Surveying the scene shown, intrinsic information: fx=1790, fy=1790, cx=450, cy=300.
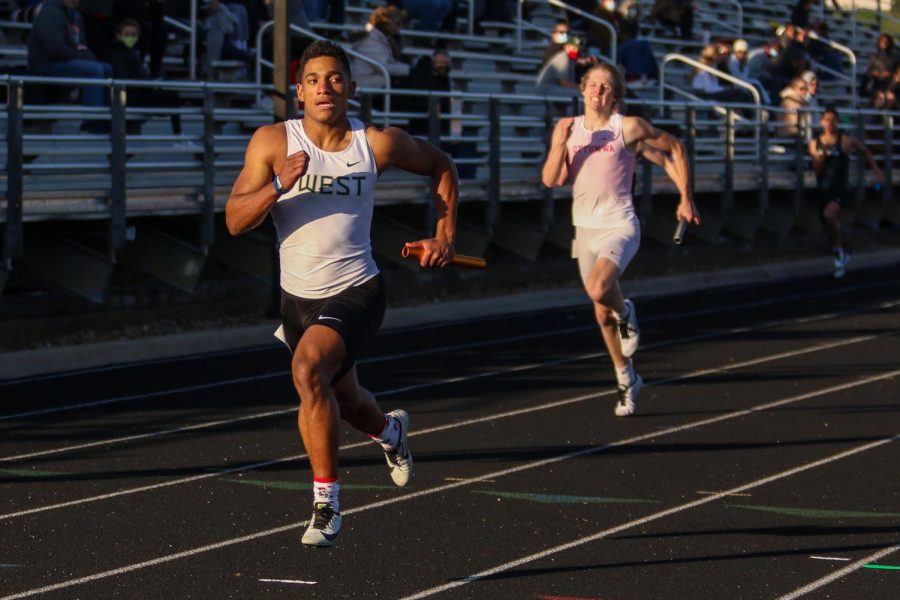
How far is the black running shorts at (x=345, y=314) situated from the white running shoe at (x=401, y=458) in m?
0.73

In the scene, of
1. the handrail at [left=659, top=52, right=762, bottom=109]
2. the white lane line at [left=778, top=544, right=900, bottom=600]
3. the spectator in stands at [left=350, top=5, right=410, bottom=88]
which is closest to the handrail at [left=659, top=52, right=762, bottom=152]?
the handrail at [left=659, top=52, right=762, bottom=109]

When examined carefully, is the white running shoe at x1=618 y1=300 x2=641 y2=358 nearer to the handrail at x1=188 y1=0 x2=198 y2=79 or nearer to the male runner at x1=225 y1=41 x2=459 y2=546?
the male runner at x1=225 y1=41 x2=459 y2=546

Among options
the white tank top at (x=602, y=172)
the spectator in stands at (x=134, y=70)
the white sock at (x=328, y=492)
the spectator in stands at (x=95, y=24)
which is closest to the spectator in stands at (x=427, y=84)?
the spectator in stands at (x=134, y=70)

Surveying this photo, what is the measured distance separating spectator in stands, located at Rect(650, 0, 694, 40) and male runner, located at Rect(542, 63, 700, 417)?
19730 mm

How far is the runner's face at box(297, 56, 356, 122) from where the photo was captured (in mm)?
7051

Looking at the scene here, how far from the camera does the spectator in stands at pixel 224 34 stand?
18.6 m

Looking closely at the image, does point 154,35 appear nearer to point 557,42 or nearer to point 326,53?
point 557,42

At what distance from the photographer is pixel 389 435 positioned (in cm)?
777

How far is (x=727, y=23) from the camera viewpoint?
33656 mm

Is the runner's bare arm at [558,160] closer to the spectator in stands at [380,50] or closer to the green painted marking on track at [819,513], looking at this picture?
the green painted marking on track at [819,513]

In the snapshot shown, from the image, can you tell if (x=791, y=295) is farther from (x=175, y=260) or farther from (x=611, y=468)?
(x=611, y=468)

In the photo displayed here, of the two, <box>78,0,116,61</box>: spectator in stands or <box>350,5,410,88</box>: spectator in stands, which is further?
<box>350,5,410,88</box>: spectator in stands

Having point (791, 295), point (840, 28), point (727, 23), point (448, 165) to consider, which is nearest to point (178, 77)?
point (791, 295)

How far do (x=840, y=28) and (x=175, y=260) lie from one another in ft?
87.6
